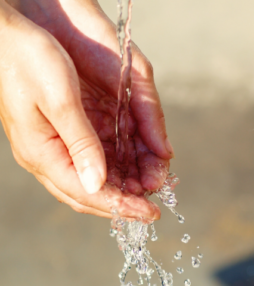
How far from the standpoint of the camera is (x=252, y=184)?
1219 mm

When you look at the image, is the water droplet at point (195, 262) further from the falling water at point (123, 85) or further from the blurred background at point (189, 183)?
the falling water at point (123, 85)

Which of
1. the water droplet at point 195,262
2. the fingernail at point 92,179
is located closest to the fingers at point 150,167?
the fingernail at point 92,179

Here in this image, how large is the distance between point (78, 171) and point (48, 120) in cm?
12

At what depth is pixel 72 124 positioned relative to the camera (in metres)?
0.60

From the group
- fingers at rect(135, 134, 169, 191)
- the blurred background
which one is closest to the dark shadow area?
the blurred background

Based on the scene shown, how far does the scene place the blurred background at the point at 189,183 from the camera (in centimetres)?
108

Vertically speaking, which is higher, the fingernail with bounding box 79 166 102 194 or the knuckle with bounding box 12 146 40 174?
the fingernail with bounding box 79 166 102 194

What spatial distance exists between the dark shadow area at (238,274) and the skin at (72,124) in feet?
1.63

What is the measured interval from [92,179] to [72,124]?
0.34 feet

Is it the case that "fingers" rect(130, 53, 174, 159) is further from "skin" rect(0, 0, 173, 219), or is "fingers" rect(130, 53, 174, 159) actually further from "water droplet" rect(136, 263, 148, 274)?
"water droplet" rect(136, 263, 148, 274)

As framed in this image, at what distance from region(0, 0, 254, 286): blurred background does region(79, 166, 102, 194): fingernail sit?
1.83ft

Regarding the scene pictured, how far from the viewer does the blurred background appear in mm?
1079

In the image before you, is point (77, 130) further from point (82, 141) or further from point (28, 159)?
point (28, 159)

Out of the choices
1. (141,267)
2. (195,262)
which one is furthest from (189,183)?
(141,267)
